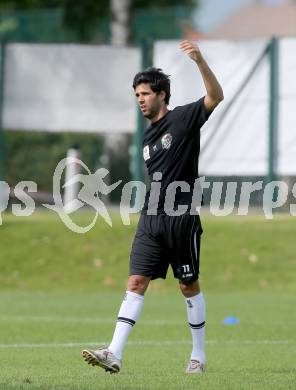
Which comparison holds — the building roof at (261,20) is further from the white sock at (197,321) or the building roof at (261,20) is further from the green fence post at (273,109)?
the white sock at (197,321)

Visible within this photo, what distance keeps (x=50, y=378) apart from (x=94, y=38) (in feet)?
82.6

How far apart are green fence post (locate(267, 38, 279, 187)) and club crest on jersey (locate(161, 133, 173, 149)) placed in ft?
41.5

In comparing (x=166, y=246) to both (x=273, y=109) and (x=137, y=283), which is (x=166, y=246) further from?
(x=273, y=109)

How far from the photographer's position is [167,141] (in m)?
9.28

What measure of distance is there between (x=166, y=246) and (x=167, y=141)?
2.66 ft

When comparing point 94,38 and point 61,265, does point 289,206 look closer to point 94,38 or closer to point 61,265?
point 61,265

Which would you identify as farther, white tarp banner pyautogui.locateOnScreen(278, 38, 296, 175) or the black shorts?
white tarp banner pyautogui.locateOnScreen(278, 38, 296, 175)

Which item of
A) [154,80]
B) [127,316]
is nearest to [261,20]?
[154,80]

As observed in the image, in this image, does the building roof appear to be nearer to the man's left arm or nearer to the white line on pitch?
the white line on pitch

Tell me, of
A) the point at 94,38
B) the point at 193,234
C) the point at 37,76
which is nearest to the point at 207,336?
the point at 193,234

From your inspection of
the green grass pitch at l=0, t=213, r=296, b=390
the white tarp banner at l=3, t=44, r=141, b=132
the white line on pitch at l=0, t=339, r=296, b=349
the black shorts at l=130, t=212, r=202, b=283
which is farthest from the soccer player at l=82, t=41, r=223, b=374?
the white tarp banner at l=3, t=44, r=141, b=132

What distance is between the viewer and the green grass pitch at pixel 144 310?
9.15 m

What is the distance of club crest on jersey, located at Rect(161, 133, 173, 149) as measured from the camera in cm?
927

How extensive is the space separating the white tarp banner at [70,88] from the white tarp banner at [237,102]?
37.2 inches
